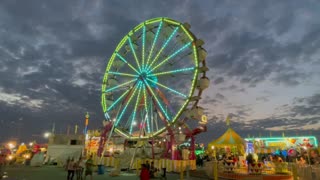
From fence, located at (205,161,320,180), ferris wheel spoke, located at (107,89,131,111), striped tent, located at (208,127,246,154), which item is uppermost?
ferris wheel spoke, located at (107,89,131,111)

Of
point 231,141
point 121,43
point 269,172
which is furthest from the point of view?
point 121,43

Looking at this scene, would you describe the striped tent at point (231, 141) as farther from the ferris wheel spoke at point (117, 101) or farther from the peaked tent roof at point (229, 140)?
the ferris wheel spoke at point (117, 101)

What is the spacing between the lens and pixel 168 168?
23641 millimetres

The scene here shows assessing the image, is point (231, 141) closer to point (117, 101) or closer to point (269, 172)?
point (269, 172)

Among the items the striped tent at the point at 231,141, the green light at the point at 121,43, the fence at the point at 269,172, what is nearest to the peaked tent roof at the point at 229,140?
the striped tent at the point at 231,141

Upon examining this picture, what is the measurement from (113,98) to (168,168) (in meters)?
12.3

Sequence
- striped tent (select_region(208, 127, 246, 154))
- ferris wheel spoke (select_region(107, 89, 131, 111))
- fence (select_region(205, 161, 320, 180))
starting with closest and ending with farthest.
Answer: fence (select_region(205, 161, 320, 180)) < ferris wheel spoke (select_region(107, 89, 131, 111)) < striped tent (select_region(208, 127, 246, 154))

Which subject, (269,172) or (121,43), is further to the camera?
(121,43)

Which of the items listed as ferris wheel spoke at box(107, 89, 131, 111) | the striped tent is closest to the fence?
the striped tent

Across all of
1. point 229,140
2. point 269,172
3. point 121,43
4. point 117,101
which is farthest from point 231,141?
point 121,43

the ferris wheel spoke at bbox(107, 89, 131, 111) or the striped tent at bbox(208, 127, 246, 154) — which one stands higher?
the ferris wheel spoke at bbox(107, 89, 131, 111)

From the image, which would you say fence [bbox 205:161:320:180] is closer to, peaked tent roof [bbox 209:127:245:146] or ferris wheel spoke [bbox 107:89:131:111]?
peaked tent roof [bbox 209:127:245:146]

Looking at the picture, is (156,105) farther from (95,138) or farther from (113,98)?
(95,138)

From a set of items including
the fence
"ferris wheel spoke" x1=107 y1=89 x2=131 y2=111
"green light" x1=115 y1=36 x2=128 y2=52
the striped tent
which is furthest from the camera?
"green light" x1=115 y1=36 x2=128 y2=52
